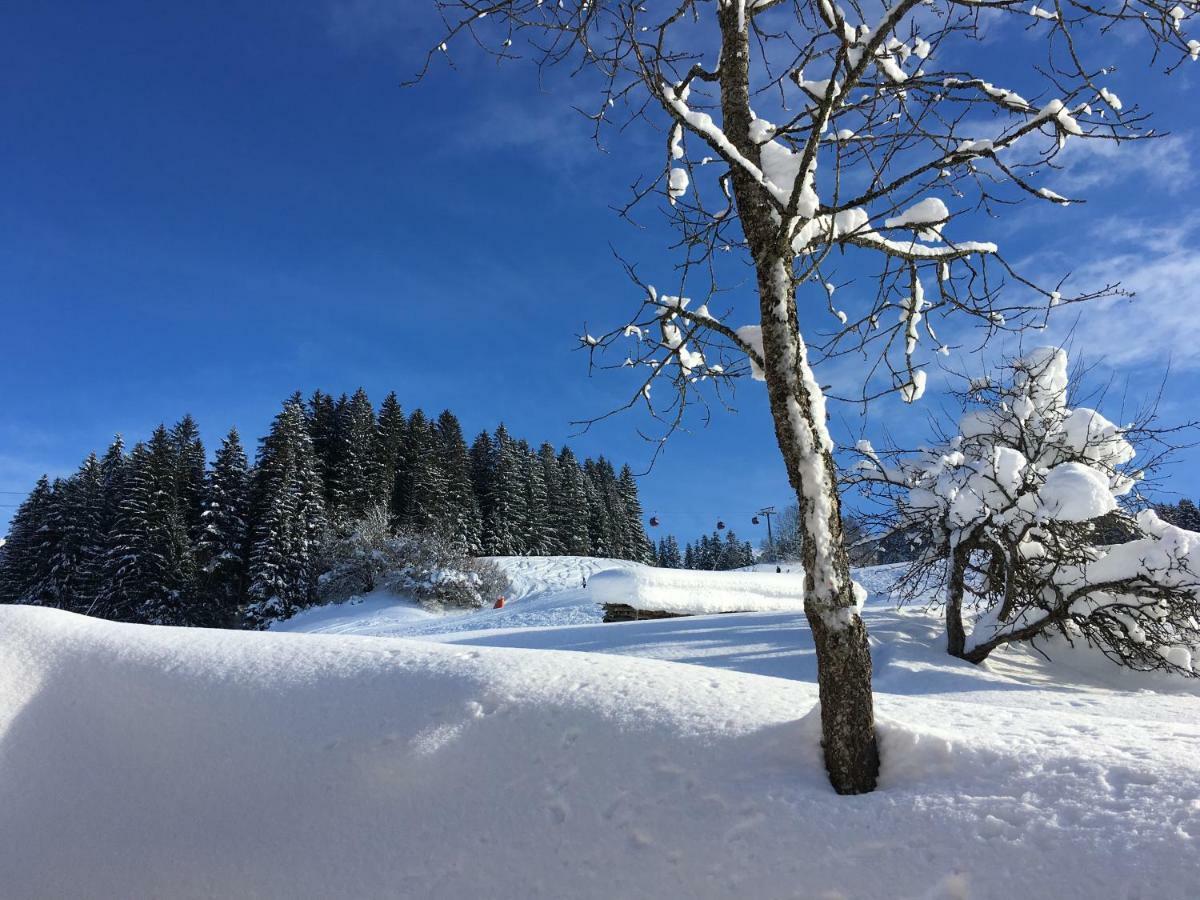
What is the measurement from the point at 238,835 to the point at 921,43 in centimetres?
544

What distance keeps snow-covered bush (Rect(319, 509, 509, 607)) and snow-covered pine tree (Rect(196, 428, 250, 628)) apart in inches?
218

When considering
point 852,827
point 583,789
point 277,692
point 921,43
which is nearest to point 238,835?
point 277,692

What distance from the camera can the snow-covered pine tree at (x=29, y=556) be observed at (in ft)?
121

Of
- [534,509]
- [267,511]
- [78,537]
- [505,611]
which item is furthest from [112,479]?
[505,611]

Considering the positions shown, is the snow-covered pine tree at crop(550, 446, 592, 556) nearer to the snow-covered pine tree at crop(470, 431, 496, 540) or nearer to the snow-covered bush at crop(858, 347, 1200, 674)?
the snow-covered pine tree at crop(470, 431, 496, 540)

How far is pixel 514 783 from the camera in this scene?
3043mm

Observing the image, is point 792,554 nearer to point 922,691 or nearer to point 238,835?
point 922,691

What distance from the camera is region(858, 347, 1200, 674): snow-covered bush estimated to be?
8133mm

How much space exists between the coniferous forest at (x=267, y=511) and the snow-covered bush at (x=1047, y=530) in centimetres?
2699

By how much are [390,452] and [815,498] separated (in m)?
43.0

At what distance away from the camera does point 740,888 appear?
2.42 m

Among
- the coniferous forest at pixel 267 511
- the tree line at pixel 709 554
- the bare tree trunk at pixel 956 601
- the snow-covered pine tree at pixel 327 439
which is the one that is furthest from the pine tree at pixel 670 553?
the bare tree trunk at pixel 956 601

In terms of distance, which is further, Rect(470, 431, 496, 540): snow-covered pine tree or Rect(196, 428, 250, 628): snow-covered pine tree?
Rect(470, 431, 496, 540): snow-covered pine tree

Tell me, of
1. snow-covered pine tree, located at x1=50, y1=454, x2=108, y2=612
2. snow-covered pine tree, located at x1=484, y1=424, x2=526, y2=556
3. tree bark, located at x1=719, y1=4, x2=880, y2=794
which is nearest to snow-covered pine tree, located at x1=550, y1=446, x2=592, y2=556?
snow-covered pine tree, located at x1=484, y1=424, x2=526, y2=556
